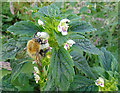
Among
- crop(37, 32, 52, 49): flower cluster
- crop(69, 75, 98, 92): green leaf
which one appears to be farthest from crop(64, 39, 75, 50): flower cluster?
crop(69, 75, 98, 92): green leaf

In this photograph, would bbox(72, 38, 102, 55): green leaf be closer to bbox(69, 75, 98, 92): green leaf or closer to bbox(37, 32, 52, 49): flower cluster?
bbox(37, 32, 52, 49): flower cluster

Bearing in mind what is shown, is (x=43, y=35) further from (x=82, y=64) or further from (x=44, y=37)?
(x=82, y=64)

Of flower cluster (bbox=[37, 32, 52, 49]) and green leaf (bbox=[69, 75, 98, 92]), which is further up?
flower cluster (bbox=[37, 32, 52, 49])

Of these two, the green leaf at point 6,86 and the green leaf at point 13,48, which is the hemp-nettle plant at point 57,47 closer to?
the green leaf at point 13,48

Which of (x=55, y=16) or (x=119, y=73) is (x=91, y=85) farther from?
(x=55, y=16)

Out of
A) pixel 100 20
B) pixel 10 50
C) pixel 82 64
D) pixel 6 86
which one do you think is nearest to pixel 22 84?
pixel 6 86
